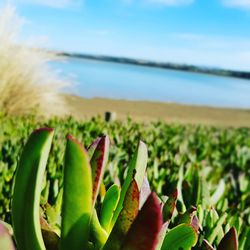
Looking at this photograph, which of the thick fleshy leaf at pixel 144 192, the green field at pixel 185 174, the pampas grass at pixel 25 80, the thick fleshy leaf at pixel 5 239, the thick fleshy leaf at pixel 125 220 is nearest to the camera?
the thick fleshy leaf at pixel 5 239

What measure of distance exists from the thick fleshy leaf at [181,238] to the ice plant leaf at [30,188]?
25 centimetres

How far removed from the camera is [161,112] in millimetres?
18719

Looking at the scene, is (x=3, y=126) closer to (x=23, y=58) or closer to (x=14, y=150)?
(x=14, y=150)

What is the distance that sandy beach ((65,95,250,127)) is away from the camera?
53.9 ft

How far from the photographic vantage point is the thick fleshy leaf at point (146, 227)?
2.37ft

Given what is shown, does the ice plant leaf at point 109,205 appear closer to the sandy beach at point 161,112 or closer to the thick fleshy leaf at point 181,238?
the thick fleshy leaf at point 181,238

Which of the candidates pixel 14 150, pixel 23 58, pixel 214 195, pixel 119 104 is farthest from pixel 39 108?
pixel 119 104

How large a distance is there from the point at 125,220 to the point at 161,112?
17.9 metres

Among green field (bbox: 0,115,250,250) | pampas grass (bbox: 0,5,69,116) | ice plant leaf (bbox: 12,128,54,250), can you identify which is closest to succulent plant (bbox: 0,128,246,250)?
ice plant leaf (bbox: 12,128,54,250)

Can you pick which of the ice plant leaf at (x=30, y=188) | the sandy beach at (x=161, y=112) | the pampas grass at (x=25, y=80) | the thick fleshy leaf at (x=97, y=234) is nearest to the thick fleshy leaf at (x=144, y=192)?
the thick fleshy leaf at (x=97, y=234)

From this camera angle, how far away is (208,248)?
1.05 meters

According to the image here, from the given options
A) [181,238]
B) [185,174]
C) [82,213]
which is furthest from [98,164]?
[185,174]

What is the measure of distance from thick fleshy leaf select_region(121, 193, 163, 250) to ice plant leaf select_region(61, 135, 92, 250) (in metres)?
0.10

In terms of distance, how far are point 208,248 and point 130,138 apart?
2.95m
